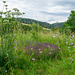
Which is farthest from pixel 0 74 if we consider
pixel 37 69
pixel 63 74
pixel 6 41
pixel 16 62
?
pixel 63 74

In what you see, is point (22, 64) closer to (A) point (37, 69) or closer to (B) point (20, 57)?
(B) point (20, 57)

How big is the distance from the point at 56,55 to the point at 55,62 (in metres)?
0.47

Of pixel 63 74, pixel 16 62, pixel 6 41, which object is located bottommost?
pixel 63 74

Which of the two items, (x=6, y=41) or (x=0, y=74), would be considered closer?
(x=0, y=74)

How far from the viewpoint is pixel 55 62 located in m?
3.54

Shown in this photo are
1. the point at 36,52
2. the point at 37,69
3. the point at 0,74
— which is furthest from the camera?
the point at 36,52

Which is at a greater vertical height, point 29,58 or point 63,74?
point 29,58

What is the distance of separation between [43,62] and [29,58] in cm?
47

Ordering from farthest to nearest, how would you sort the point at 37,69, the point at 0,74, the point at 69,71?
1. the point at 37,69
2. the point at 69,71
3. the point at 0,74

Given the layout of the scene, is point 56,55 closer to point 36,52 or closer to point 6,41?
point 36,52

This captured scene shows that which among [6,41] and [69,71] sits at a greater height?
[6,41]

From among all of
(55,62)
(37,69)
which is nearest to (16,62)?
(37,69)

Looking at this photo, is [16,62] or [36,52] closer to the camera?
[16,62]

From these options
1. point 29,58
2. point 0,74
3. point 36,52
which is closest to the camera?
point 0,74
